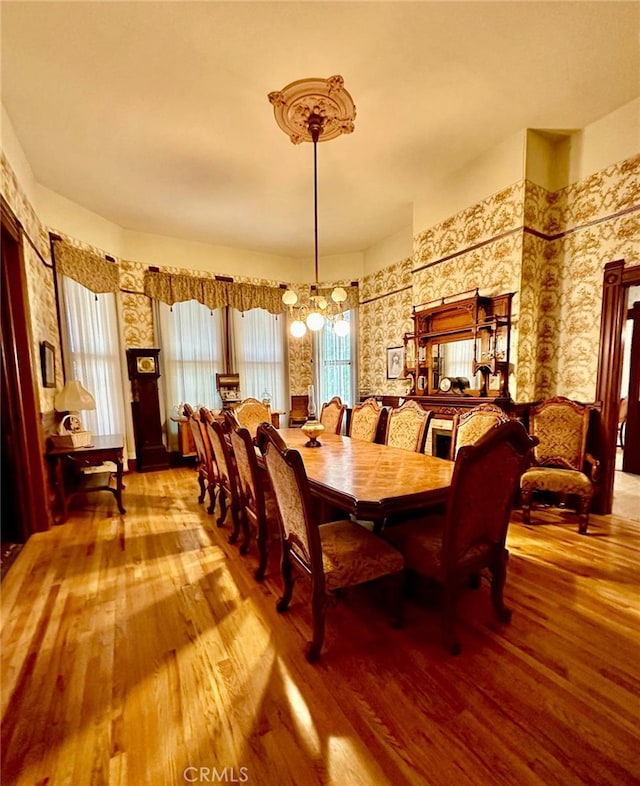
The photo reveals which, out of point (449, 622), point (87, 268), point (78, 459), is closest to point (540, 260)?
point (449, 622)

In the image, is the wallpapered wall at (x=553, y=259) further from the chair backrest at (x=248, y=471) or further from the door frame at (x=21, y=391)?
the door frame at (x=21, y=391)

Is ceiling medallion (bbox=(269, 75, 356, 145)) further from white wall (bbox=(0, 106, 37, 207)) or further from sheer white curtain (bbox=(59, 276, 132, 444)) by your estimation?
sheer white curtain (bbox=(59, 276, 132, 444))

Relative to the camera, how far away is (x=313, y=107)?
243 centimetres

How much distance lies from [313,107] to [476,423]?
2.54 meters

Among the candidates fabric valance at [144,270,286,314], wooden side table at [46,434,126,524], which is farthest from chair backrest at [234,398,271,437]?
fabric valance at [144,270,286,314]

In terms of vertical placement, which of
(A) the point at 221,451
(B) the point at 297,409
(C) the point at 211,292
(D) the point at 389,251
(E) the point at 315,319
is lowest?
(B) the point at 297,409

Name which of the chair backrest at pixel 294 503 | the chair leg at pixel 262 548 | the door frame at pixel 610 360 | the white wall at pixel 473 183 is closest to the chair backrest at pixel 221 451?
the chair leg at pixel 262 548

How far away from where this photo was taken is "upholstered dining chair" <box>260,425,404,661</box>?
146 centimetres

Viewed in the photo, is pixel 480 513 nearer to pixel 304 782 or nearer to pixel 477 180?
pixel 304 782

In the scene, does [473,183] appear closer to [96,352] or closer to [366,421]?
[366,421]

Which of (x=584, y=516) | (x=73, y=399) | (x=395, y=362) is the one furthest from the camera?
(x=395, y=362)

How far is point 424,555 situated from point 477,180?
3.55 metres

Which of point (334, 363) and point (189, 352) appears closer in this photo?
point (189, 352)

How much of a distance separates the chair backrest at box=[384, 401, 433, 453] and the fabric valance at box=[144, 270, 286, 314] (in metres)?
3.31
